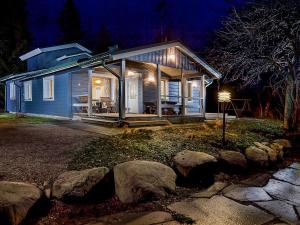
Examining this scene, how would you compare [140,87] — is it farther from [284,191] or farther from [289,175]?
[284,191]

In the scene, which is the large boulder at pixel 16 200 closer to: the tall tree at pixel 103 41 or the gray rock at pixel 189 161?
the gray rock at pixel 189 161

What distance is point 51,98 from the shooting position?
47.6 ft

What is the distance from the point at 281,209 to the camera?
3840 millimetres

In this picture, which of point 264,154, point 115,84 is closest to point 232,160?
point 264,154

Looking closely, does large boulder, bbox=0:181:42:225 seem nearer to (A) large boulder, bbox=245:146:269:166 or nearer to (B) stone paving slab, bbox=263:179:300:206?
(B) stone paving slab, bbox=263:179:300:206

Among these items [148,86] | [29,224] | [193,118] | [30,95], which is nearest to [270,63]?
[193,118]

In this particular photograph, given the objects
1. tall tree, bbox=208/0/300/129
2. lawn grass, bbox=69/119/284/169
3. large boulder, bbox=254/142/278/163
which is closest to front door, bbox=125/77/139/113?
tall tree, bbox=208/0/300/129

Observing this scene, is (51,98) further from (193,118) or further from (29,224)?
(29,224)

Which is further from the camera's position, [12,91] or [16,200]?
[12,91]

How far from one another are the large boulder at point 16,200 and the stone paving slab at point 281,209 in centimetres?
332

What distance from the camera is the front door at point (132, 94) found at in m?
14.4

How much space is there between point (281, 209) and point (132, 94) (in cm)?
1141

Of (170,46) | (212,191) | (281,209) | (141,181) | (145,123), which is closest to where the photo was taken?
(281,209)

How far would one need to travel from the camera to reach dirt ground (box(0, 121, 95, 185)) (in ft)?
14.4
